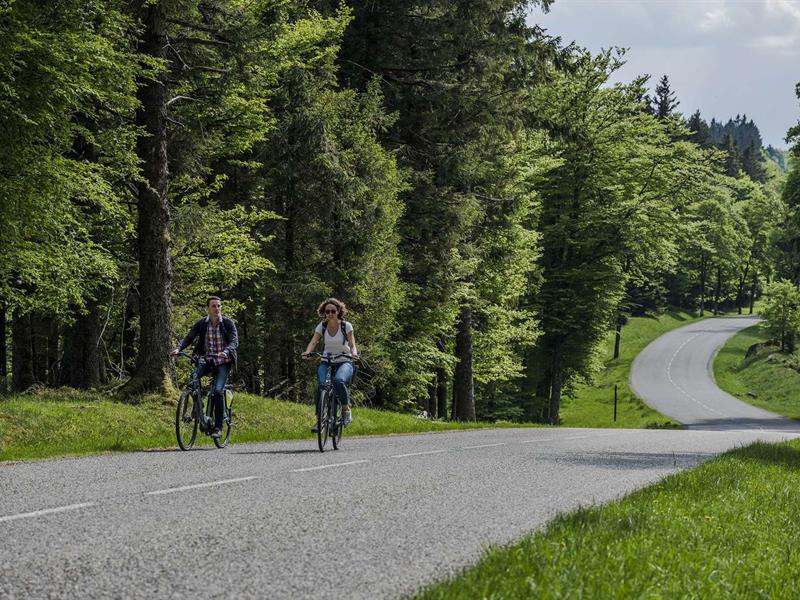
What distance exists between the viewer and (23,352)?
25438mm

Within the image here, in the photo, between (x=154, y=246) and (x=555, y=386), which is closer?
(x=154, y=246)

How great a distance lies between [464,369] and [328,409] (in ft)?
61.6

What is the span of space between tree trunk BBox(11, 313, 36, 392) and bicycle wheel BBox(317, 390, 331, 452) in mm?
13867

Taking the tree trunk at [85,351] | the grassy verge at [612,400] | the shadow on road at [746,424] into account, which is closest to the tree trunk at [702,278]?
the grassy verge at [612,400]

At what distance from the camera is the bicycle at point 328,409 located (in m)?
13.6

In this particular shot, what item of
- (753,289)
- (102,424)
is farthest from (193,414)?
(753,289)

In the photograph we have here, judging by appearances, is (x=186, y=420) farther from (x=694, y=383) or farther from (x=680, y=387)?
(x=694, y=383)

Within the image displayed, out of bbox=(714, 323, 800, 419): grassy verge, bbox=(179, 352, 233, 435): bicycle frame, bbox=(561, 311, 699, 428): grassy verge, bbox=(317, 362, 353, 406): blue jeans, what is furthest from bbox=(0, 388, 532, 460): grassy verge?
bbox=(714, 323, 800, 419): grassy verge

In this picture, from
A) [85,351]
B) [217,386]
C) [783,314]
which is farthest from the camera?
[783,314]

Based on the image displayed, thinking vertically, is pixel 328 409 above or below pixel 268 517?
above

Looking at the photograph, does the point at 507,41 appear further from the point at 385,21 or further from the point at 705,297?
the point at 705,297

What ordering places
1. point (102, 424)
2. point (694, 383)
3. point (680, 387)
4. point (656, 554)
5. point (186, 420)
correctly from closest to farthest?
point (656, 554)
point (186, 420)
point (102, 424)
point (680, 387)
point (694, 383)

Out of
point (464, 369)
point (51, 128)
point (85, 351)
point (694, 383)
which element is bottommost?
point (694, 383)

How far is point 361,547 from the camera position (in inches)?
241
